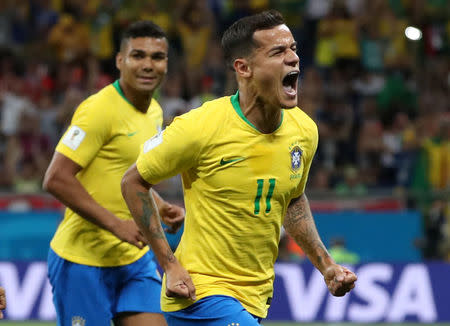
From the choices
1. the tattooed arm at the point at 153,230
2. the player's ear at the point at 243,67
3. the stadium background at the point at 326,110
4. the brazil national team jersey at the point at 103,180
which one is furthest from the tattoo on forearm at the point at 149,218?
the stadium background at the point at 326,110

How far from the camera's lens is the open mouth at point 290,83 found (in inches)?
173

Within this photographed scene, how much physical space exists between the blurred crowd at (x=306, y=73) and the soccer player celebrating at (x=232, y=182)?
8.52 metres

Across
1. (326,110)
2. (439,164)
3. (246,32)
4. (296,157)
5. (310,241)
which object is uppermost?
(246,32)

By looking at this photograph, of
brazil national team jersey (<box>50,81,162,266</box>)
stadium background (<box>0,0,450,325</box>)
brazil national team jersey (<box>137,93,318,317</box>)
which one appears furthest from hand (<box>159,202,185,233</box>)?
stadium background (<box>0,0,450,325</box>)

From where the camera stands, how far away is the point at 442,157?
42.6ft

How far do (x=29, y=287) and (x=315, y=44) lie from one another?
728cm

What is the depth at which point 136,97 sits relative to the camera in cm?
589

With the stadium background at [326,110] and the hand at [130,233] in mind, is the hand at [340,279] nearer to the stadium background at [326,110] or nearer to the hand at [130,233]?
the hand at [130,233]

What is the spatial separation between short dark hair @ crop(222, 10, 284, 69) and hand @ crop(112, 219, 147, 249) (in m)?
1.22

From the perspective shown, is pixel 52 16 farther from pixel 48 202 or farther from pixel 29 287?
pixel 29 287

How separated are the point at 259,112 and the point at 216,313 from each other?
3.40 ft

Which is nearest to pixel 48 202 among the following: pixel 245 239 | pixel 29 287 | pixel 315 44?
pixel 29 287

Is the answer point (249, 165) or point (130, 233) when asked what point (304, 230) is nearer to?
point (249, 165)

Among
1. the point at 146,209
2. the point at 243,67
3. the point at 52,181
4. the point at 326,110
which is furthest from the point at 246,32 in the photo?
the point at 326,110
